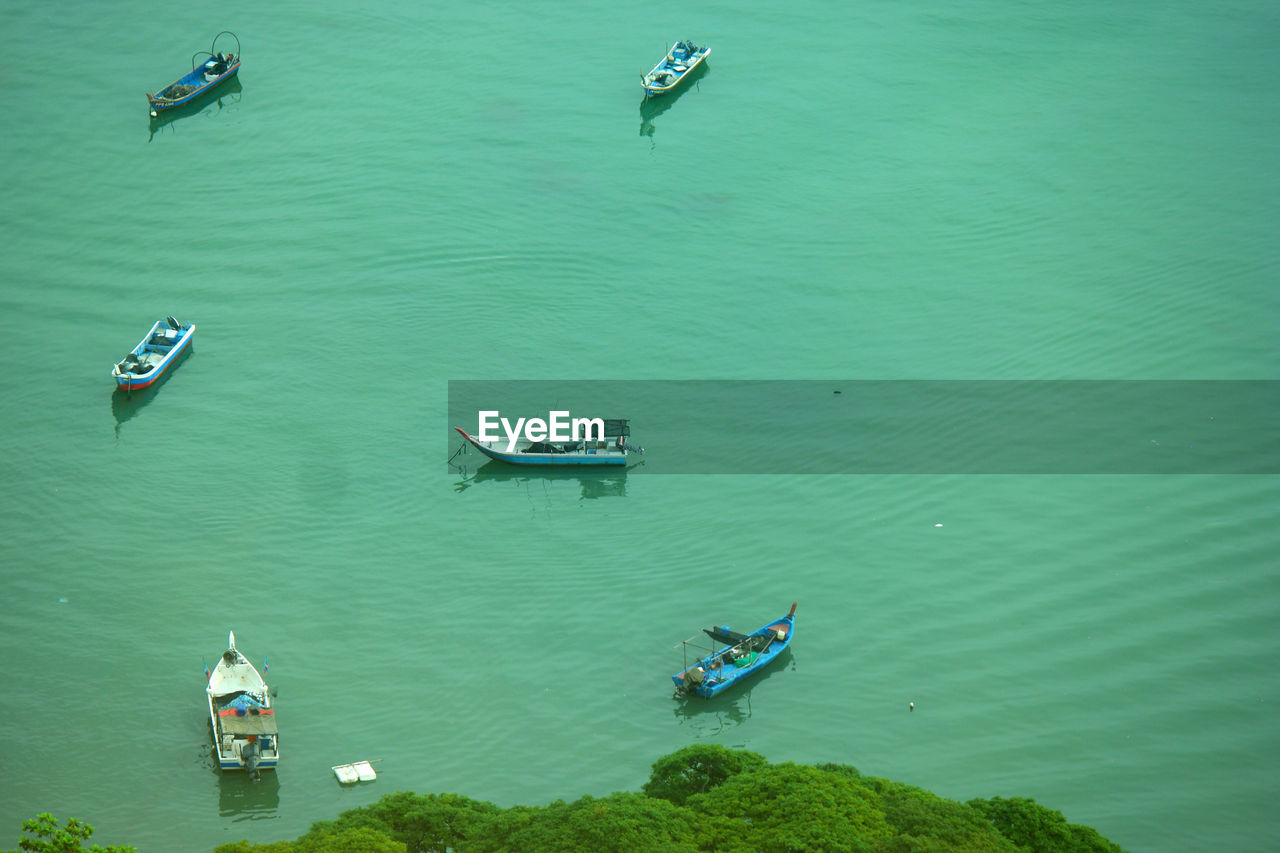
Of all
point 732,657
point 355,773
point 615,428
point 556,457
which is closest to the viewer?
point 355,773

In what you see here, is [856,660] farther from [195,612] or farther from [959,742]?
[195,612]

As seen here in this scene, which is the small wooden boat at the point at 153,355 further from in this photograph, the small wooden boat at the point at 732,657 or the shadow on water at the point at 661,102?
the shadow on water at the point at 661,102

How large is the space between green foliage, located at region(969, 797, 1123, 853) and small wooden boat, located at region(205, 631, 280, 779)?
54.4 feet

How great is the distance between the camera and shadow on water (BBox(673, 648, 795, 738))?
36.1 m

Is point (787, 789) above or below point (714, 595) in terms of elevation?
below

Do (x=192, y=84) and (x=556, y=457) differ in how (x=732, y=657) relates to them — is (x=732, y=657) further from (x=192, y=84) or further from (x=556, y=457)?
(x=192, y=84)

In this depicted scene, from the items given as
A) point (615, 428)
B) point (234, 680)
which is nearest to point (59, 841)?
point (234, 680)

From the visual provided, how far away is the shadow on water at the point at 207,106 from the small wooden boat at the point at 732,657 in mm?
37350

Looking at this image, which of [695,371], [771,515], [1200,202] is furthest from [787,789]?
[1200,202]

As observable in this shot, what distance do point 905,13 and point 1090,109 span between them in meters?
11.3

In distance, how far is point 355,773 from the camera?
33.8 meters

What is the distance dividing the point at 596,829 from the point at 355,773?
345 inches

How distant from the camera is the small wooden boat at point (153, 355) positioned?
47319 mm

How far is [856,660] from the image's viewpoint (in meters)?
37.7
